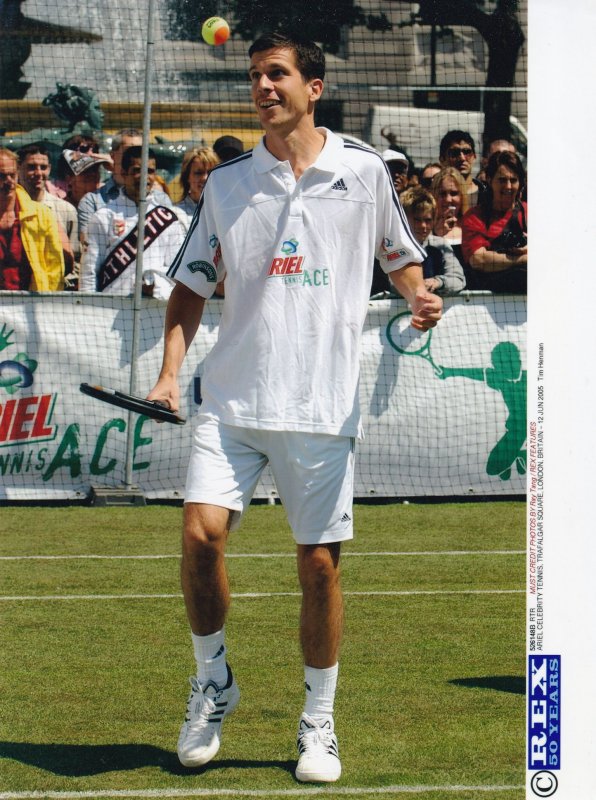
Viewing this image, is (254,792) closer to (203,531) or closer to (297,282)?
(203,531)

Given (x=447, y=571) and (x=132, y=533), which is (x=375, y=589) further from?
(x=132, y=533)

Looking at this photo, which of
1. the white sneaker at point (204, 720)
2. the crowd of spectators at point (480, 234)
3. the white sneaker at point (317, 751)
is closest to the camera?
the white sneaker at point (317, 751)

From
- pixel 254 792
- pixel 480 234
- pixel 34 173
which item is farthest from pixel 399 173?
pixel 254 792

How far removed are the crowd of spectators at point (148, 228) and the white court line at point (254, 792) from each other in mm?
7182

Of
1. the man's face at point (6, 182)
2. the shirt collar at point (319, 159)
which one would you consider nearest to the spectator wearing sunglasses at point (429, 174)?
the man's face at point (6, 182)

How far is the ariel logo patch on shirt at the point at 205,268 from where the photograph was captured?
5.04 meters

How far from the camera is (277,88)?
4.82 meters

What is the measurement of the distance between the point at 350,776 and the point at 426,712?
A: 0.83 m

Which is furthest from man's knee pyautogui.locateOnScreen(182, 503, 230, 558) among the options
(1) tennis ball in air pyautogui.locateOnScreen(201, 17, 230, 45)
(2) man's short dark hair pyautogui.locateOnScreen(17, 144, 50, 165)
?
(1) tennis ball in air pyautogui.locateOnScreen(201, 17, 230, 45)

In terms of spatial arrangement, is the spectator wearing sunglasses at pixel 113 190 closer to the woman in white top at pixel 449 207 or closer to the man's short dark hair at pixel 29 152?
the man's short dark hair at pixel 29 152

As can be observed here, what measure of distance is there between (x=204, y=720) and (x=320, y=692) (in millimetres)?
401

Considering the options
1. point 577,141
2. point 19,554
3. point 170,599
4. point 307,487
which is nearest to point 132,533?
point 19,554

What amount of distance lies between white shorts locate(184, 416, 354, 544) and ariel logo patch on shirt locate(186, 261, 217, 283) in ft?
1.63

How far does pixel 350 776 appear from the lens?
184 inches
